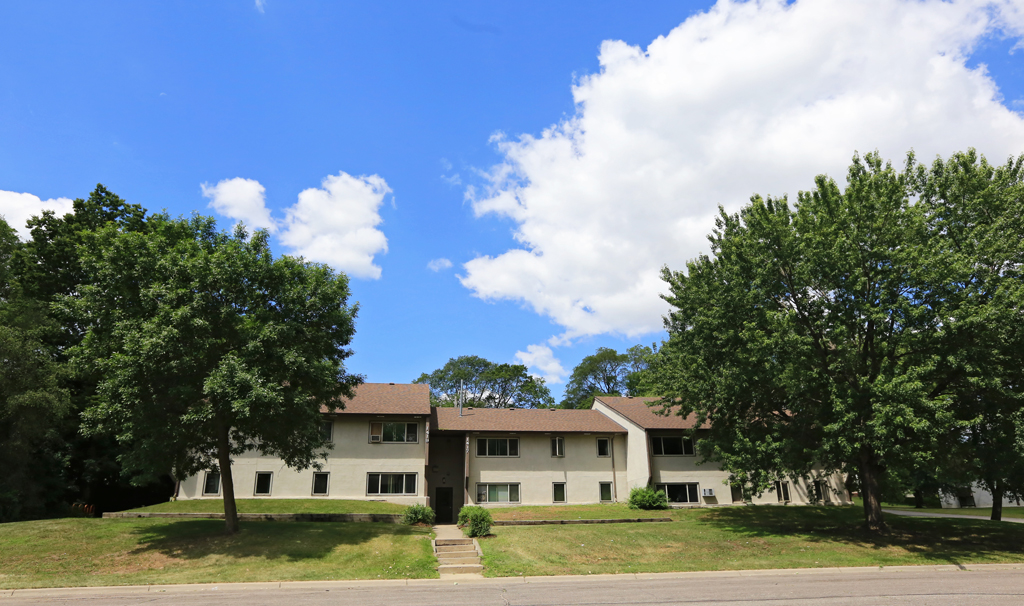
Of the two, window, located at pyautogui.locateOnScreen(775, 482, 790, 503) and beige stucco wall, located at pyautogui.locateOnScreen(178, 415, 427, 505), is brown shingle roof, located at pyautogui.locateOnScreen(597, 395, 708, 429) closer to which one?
window, located at pyautogui.locateOnScreen(775, 482, 790, 503)

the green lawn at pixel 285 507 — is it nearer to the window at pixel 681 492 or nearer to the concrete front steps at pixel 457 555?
the concrete front steps at pixel 457 555

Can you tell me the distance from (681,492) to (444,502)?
50.3 ft

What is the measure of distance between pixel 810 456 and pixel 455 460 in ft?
68.3

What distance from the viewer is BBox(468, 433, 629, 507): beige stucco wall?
34.7m

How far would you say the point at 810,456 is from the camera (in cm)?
2386

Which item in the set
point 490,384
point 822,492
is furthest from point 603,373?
point 822,492

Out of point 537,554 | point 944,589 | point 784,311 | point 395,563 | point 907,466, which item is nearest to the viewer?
point 944,589

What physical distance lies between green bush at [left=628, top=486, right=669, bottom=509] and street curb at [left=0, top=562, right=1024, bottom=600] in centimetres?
1277

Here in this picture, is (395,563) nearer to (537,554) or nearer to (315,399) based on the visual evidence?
(537,554)

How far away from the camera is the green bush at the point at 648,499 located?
1230 inches

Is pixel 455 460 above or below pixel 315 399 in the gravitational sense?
below

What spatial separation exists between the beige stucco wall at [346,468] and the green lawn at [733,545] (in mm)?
10301

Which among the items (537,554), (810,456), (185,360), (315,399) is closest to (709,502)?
(810,456)

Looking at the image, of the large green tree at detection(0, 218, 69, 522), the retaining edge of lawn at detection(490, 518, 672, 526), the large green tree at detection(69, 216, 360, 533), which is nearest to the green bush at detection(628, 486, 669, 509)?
the retaining edge of lawn at detection(490, 518, 672, 526)
